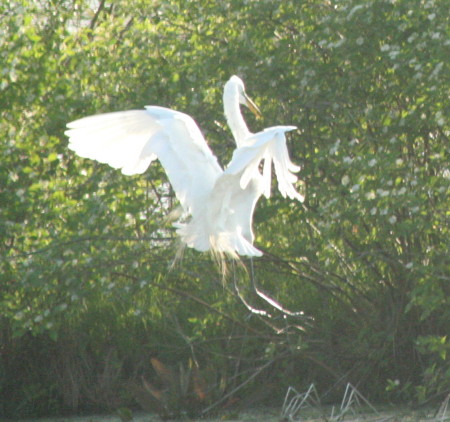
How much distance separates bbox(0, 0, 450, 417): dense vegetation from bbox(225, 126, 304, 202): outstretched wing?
668 mm

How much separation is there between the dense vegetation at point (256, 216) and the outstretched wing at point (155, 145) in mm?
592

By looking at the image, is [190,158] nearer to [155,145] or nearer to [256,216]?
[155,145]

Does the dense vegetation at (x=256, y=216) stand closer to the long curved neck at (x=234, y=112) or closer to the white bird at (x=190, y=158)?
the white bird at (x=190, y=158)

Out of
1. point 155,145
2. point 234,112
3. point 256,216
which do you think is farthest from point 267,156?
point 256,216

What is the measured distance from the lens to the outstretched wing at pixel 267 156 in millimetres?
4980

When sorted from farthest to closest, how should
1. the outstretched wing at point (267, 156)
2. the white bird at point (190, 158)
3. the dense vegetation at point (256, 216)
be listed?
the dense vegetation at point (256, 216) < the white bird at point (190, 158) < the outstretched wing at point (267, 156)

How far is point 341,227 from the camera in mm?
6375

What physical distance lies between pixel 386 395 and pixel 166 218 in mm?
1747

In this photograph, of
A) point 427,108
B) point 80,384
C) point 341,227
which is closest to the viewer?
point 427,108

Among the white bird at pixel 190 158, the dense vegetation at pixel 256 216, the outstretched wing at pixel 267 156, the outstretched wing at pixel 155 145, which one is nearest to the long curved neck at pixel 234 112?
the white bird at pixel 190 158

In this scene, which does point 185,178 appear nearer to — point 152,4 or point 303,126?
point 303,126

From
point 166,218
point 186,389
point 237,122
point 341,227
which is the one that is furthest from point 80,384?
point 237,122

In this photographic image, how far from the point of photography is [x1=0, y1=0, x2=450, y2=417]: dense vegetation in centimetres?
603

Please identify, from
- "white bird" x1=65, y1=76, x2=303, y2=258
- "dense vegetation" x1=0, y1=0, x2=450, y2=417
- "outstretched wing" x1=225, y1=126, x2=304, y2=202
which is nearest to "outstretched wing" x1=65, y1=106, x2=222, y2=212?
"white bird" x1=65, y1=76, x2=303, y2=258
